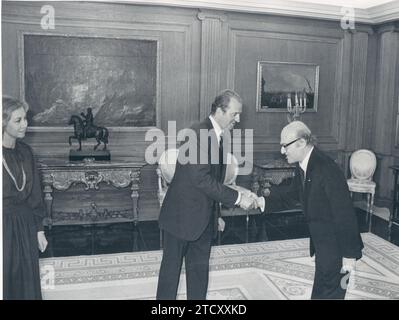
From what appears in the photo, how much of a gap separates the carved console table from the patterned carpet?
0.99m

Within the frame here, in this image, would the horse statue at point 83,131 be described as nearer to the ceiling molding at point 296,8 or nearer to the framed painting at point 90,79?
the framed painting at point 90,79

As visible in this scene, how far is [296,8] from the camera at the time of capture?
231 inches

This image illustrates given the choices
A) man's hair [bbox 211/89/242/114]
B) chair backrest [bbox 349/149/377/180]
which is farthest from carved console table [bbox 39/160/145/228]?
chair backrest [bbox 349/149/377/180]

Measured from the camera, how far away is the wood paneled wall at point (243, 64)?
5.42 metres

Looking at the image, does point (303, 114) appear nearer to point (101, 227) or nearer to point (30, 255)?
point (101, 227)

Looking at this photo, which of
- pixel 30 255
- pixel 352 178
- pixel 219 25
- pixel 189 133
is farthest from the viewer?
pixel 352 178

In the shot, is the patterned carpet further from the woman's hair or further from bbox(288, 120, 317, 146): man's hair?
the woman's hair

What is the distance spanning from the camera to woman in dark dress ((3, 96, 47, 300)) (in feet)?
7.97

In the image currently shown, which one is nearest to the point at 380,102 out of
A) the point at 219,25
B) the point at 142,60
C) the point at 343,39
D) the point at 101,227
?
the point at 343,39

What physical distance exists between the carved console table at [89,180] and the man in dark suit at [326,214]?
305cm

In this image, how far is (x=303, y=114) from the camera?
6422mm

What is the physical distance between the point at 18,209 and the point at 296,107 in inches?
166

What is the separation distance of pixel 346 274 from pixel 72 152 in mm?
3679

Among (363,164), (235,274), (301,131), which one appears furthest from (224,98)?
(363,164)
